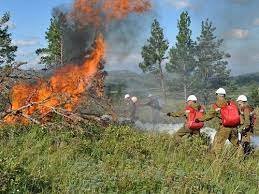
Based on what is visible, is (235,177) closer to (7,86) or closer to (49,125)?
(49,125)

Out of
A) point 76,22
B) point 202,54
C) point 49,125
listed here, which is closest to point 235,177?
point 49,125

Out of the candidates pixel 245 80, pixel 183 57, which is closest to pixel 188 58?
pixel 183 57

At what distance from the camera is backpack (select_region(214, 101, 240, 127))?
40.1 ft

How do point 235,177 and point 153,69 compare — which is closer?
point 235,177

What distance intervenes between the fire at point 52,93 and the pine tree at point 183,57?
35995mm

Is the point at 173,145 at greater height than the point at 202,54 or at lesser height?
lesser

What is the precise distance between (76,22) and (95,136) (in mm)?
6859

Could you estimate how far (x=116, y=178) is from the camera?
24.5 feet

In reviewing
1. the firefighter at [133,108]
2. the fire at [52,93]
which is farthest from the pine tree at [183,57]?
the fire at [52,93]

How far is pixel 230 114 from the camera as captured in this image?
12234 millimetres

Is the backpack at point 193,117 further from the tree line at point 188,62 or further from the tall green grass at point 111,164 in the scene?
the tree line at point 188,62

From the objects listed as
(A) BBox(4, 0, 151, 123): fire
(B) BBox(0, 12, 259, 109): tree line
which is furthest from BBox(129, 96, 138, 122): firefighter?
(B) BBox(0, 12, 259, 109): tree line

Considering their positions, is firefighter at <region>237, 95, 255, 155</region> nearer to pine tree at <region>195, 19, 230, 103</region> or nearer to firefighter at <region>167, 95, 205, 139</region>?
firefighter at <region>167, 95, 205, 139</region>

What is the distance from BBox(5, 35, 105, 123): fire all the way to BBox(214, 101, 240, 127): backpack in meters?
3.47
